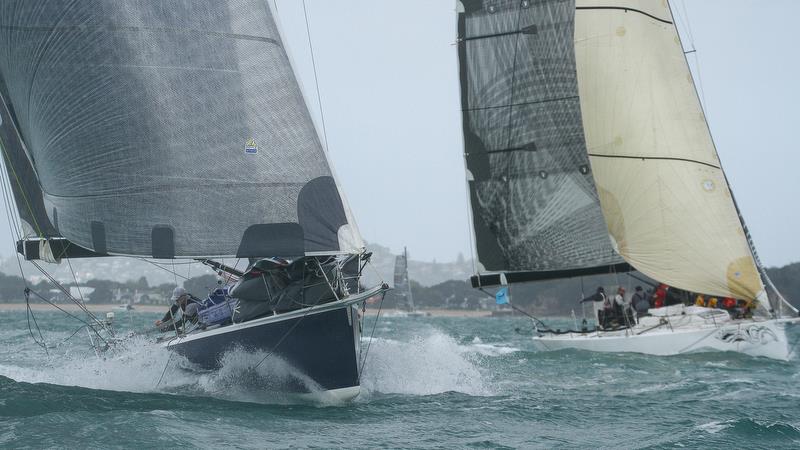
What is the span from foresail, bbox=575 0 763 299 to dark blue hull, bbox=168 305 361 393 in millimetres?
10408

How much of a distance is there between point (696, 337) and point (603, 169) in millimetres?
4379

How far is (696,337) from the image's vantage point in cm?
2023

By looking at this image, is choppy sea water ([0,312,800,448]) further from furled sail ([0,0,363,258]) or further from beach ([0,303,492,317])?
beach ([0,303,492,317])

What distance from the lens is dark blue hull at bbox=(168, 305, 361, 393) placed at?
1169 cm

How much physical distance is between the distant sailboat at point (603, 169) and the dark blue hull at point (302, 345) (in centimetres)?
1043

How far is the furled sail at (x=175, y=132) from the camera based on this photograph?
11.6m

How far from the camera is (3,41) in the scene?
41.9 ft

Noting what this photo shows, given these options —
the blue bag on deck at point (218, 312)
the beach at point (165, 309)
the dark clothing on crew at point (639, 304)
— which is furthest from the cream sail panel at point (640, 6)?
the beach at point (165, 309)

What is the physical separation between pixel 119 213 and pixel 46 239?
288 cm

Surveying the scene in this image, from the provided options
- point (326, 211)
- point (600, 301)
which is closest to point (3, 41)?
point (326, 211)

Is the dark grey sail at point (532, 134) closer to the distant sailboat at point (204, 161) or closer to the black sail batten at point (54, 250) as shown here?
the distant sailboat at point (204, 161)

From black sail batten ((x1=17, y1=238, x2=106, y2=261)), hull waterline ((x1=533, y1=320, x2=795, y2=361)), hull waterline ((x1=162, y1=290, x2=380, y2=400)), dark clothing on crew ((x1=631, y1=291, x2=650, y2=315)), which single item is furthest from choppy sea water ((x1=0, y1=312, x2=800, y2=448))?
dark clothing on crew ((x1=631, y1=291, x2=650, y2=315))

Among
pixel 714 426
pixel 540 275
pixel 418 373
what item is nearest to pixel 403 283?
pixel 540 275

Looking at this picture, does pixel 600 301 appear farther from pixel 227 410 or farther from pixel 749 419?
pixel 227 410
